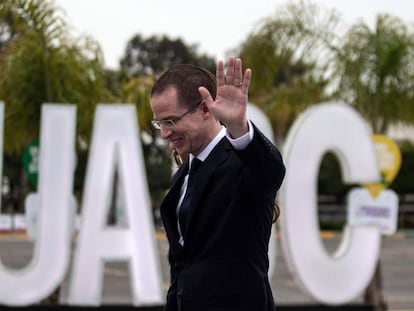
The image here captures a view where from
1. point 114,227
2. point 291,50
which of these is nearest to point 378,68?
point 291,50

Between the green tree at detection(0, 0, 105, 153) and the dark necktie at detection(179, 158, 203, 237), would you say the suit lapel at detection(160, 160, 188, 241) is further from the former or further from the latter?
the green tree at detection(0, 0, 105, 153)

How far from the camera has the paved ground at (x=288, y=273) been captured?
37.5 feet

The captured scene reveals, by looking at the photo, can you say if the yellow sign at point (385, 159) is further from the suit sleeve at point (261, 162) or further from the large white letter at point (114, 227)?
the suit sleeve at point (261, 162)

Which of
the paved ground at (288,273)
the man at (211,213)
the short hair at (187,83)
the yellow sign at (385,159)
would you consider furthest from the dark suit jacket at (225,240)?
the yellow sign at (385,159)

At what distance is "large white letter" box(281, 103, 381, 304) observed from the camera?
24.1 ft

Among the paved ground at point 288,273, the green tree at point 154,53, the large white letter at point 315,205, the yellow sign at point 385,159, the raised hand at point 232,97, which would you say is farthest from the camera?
the green tree at point 154,53

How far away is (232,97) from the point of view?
6.95ft

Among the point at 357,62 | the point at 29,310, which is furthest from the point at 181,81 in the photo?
the point at 357,62

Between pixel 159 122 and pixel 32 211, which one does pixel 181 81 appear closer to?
pixel 159 122

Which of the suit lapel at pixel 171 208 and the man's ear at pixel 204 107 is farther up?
the man's ear at pixel 204 107

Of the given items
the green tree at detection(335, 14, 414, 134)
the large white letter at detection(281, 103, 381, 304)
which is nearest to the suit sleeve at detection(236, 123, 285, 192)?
the large white letter at detection(281, 103, 381, 304)

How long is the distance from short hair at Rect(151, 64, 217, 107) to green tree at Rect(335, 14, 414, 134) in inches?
249

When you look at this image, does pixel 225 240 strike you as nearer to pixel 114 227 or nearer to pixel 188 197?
pixel 188 197

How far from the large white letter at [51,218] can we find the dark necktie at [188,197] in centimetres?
473
